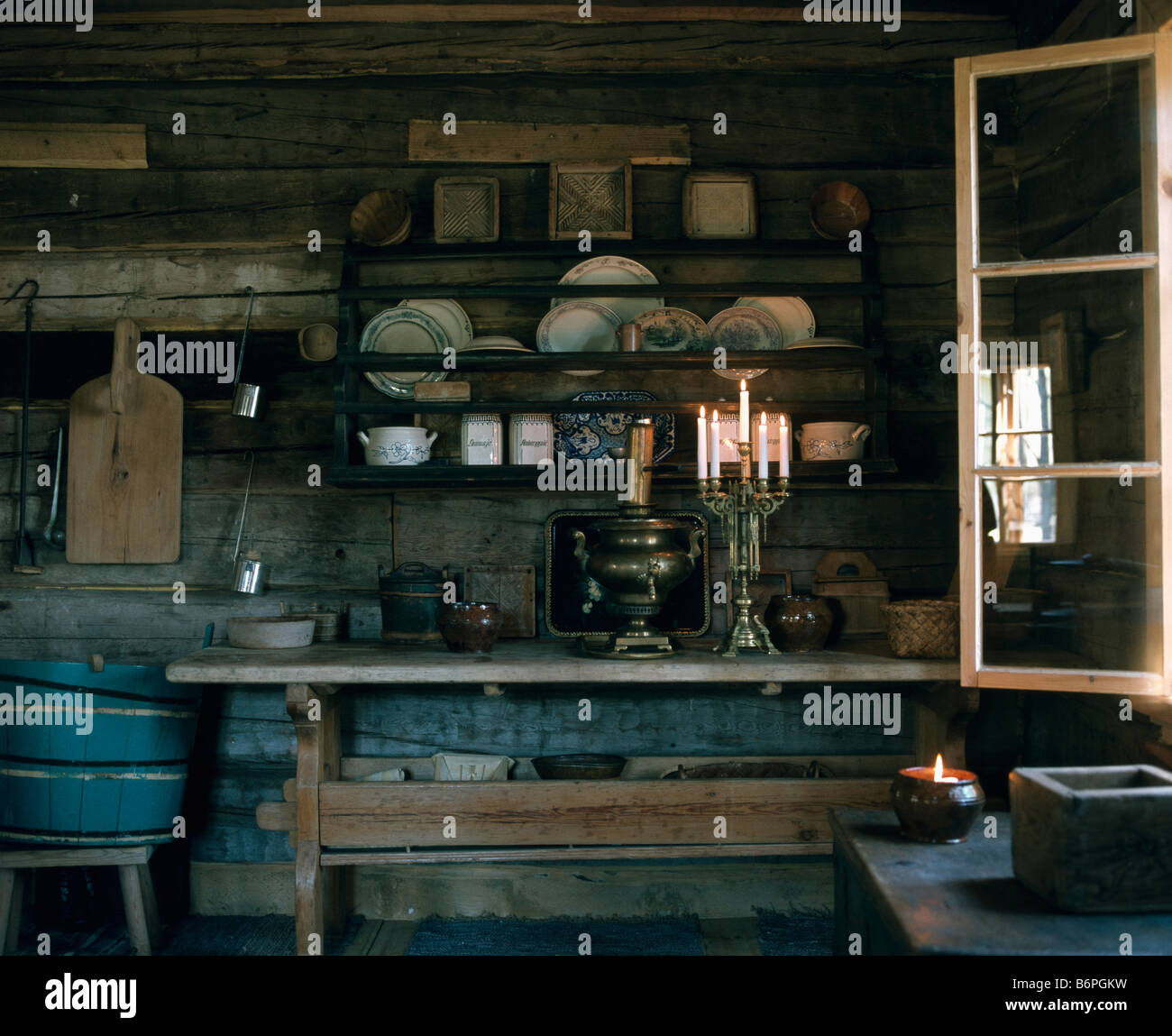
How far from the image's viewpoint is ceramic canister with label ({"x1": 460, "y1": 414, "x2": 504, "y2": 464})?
311cm

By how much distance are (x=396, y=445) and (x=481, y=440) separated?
0.27m

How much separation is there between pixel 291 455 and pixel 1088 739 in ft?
8.87

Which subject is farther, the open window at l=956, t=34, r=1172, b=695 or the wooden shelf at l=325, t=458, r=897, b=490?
the wooden shelf at l=325, t=458, r=897, b=490

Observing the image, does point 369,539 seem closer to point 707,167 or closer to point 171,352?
point 171,352

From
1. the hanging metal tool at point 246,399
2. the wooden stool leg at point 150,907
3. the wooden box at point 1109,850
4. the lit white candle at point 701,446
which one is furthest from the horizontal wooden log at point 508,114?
the wooden box at point 1109,850

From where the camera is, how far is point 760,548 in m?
3.30

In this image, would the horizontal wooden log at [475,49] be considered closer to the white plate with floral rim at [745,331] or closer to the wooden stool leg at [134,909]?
the white plate with floral rim at [745,331]

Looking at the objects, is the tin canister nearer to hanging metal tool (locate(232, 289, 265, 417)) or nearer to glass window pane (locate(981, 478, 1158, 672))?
hanging metal tool (locate(232, 289, 265, 417))

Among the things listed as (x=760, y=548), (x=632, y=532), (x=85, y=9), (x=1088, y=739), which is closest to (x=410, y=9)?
(x=85, y=9)

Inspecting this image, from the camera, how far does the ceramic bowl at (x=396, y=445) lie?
119 inches

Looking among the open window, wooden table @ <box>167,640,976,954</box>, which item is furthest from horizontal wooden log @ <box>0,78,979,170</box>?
wooden table @ <box>167,640,976,954</box>

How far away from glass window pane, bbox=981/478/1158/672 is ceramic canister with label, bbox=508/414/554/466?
1339 mm

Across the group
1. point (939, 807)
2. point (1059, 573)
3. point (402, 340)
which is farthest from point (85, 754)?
point (1059, 573)

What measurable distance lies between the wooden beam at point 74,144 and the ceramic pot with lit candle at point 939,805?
3.16 m
